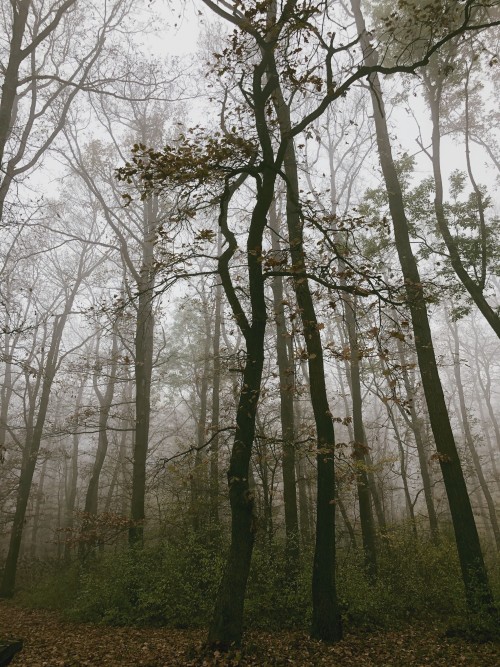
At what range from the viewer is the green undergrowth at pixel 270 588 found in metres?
8.05

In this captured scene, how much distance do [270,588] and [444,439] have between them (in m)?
4.67

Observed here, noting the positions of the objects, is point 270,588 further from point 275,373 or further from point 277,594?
point 275,373

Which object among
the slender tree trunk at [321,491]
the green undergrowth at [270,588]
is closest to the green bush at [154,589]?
the green undergrowth at [270,588]

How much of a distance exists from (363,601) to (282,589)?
1660 mm

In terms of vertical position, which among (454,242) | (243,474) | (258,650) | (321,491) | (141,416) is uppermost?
(454,242)

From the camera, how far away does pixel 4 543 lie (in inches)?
893

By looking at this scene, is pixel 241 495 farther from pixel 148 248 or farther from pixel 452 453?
pixel 148 248

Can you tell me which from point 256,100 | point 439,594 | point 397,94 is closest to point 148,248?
point 256,100

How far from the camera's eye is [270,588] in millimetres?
8555

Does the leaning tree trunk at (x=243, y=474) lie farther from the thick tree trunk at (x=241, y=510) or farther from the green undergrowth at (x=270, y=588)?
the green undergrowth at (x=270, y=588)

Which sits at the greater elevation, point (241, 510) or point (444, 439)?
point (444, 439)

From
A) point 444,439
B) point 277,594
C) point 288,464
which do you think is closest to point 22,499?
point 288,464

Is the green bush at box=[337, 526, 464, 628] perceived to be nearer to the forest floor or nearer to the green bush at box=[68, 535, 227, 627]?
the forest floor

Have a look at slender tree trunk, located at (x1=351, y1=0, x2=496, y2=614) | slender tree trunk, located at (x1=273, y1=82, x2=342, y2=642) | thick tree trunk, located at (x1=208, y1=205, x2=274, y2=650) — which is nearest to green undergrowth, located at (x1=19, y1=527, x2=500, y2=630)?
slender tree trunk, located at (x1=351, y1=0, x2=496, y2=614)
